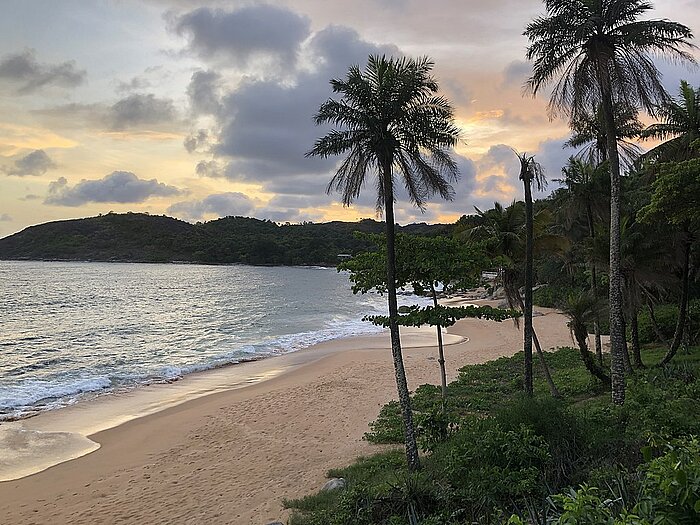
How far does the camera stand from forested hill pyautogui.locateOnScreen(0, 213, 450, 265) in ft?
502

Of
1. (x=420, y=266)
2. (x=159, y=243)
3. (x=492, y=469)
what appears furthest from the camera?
(x=159, y=243)

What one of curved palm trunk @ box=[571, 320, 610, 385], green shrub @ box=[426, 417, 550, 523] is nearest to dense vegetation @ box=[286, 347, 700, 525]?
green shrub @ box=[426, 417, 550, 523]

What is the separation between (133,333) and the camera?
1451 inches

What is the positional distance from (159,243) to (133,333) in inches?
5069

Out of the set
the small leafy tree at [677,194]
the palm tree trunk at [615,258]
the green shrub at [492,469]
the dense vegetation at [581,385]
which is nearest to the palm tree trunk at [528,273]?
the dense vegetation at [581,385]

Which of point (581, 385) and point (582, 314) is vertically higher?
point (582, 314)

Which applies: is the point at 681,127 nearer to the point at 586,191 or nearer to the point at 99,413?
the point at 586,191

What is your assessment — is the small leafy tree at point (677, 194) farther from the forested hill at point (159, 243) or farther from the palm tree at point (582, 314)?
the forested hill at point (159, 243)

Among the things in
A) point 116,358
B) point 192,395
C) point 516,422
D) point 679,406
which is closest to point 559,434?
point 516,422

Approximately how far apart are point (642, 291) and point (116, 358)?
24.6 metres

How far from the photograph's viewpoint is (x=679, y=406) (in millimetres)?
9758

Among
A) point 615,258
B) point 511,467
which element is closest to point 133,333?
point 615,258

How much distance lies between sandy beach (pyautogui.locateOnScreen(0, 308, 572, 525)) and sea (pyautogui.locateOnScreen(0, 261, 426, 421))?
2.49 metres

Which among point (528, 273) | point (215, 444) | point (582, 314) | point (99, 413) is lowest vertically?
point (99, 413)
